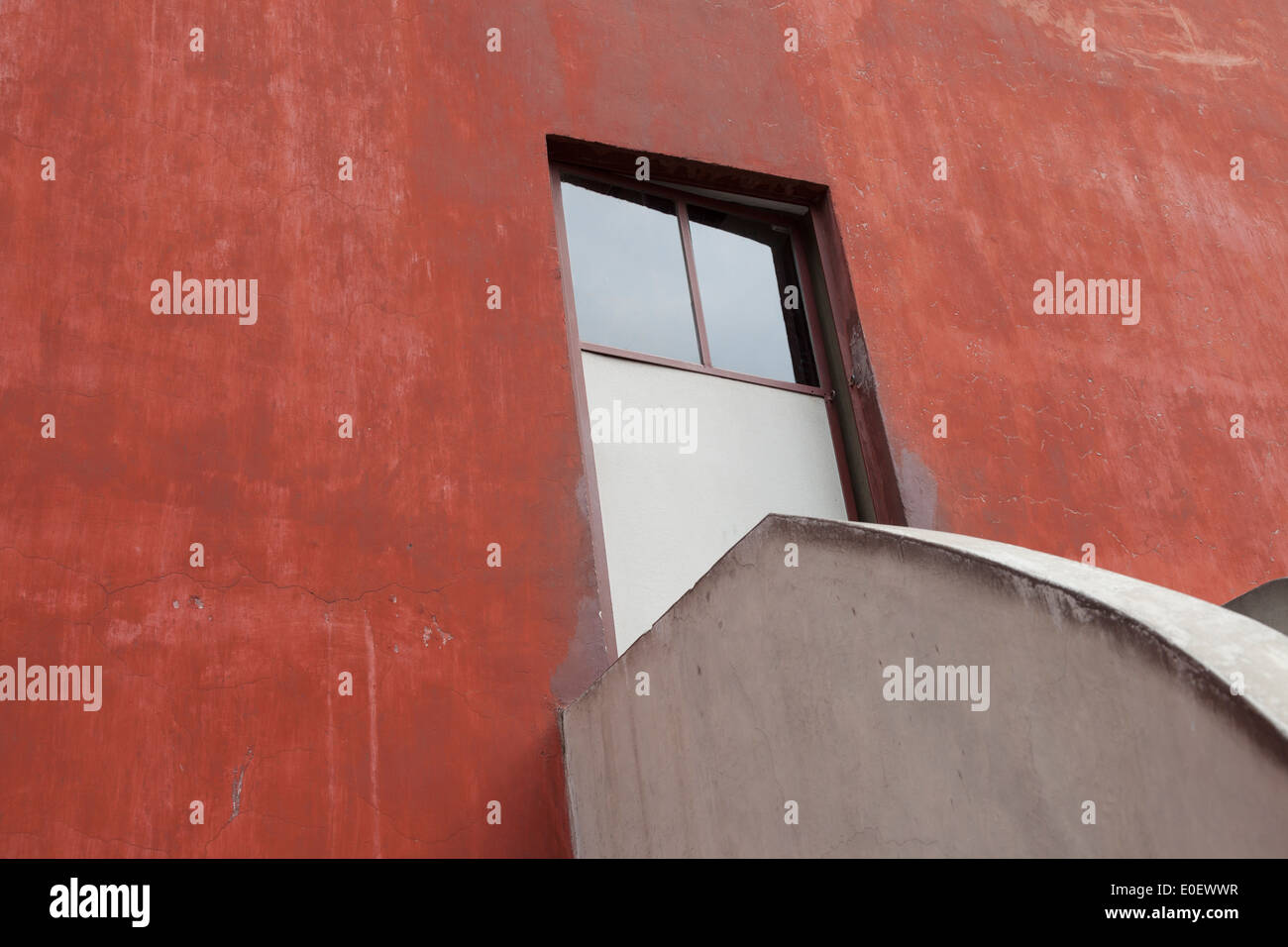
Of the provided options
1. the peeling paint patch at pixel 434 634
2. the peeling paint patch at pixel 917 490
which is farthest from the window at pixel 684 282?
the peeling paint patch at pixel 434 634

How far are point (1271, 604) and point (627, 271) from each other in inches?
112

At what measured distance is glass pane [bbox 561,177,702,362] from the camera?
499 centimetres

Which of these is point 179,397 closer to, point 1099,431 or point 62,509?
point 62,509

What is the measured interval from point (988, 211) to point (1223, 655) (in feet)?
14.4

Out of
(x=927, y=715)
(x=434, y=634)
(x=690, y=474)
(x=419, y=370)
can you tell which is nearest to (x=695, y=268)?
(x=690, y=474)

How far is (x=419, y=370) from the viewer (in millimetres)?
4293

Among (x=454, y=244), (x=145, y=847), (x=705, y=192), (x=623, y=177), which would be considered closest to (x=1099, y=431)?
(x=705, y=192)

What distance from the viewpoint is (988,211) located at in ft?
19.4

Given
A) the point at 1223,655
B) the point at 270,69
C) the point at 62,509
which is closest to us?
the point at 1223,655

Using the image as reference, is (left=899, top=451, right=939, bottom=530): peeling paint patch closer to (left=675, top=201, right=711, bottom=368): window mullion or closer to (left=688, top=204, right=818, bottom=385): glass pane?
(left=688, top=204, right=818, bottom=385): glass pane

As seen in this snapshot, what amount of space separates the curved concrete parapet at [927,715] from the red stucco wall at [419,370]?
0.66m

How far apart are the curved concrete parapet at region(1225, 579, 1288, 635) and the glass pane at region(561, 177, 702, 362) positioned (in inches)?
94.5

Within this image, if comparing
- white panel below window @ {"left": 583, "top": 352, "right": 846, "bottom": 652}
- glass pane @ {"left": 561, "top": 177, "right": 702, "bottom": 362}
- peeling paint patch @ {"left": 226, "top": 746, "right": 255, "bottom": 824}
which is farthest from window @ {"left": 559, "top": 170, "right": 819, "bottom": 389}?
peeling paint patch @ {"left": 226, "top": 746, "right": 255, "bottom": 824}
